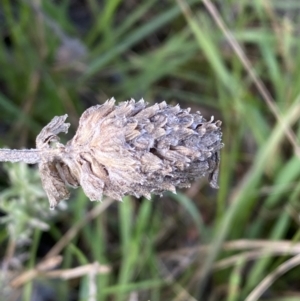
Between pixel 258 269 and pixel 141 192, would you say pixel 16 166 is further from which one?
pixel 258 269

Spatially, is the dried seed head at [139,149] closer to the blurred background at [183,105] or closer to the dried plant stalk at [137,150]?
the dried plant stalk at [137,150]

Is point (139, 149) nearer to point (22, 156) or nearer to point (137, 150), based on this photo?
point (137, 150)

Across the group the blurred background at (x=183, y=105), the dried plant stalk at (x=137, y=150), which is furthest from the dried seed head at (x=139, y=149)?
the blurred background at (x=183, y=105)

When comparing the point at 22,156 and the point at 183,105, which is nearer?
the point at 22,156

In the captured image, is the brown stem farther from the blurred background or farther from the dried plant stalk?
the blurred background

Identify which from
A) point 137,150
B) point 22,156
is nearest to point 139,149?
point 137,150

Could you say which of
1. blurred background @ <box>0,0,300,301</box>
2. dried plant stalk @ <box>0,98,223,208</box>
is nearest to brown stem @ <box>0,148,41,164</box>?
dried plant stalk @ <box>0,98,223,208</box>

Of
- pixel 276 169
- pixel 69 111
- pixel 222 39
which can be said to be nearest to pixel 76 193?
pixel 69 111

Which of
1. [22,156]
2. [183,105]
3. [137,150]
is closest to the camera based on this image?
[137,150]
